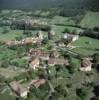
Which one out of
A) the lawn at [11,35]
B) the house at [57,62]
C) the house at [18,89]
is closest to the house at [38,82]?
the house at [18,89]

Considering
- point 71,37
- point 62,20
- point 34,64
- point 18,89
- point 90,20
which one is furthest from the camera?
point 62,20

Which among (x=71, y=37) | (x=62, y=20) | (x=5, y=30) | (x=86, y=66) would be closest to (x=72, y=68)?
(x=86, y=66)

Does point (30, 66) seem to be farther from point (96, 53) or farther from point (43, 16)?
point (43, 16)

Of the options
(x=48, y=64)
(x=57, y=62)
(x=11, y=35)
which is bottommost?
(x=11, y=35)

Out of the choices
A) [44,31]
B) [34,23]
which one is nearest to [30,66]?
[44,31]

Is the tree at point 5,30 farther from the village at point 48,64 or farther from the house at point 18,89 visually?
the house at point 18,89

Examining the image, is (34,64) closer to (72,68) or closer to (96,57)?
(72,68)

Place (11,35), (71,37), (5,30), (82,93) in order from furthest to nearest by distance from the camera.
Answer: (5,30), (11,35), (71,37), (82,93)

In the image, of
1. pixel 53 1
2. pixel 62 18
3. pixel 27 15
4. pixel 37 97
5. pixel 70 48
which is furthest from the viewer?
pixel 53 1
